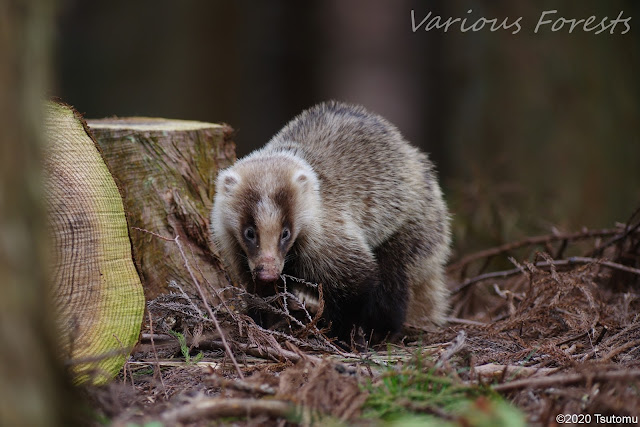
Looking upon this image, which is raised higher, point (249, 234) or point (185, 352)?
point (249, 234)

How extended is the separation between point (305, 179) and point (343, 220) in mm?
411

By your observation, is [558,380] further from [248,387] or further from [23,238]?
[23,238]

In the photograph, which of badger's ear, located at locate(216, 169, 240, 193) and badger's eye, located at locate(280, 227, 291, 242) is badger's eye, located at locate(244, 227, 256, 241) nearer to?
badger's eye, located at locate(280, 227, 291, 242)

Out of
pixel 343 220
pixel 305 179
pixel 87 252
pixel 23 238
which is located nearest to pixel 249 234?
Result: pixel 305 179

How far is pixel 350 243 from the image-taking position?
15.8ft

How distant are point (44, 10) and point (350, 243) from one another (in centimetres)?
297

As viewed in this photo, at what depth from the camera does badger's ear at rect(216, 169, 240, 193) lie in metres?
4.71

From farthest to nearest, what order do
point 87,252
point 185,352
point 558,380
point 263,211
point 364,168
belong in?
point 364,168, point 263,211, point 185,352, point 87,252, point 558,380

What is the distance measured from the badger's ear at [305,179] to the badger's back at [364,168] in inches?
5.0

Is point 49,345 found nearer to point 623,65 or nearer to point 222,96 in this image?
point 623,65

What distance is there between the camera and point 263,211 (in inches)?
177

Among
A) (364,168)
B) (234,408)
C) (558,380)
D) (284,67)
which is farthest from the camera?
(284,67)

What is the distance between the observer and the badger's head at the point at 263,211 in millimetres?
4457

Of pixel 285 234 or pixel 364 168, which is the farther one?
pixel 364 168
